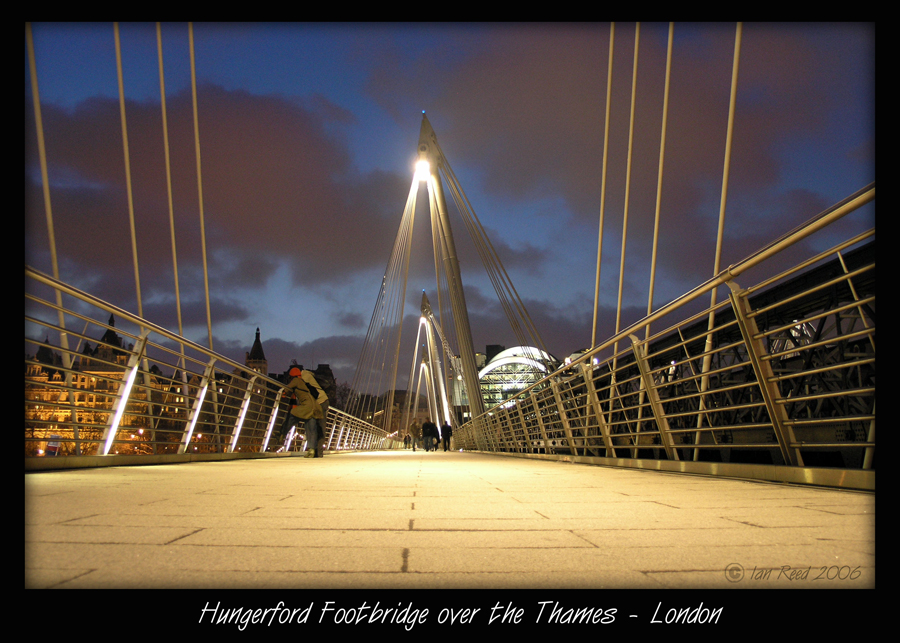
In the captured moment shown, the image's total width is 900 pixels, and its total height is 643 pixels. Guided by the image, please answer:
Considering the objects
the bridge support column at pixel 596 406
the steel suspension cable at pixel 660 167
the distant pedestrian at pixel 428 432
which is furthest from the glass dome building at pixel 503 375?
the bridge support column at pixel 596 406

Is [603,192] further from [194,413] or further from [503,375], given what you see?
[503,375]

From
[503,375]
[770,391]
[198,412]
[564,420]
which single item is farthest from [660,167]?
[503,375]

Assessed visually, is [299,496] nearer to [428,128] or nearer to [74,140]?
[74,140]

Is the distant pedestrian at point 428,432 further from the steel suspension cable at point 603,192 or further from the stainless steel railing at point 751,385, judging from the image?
the steel suspension cable at point 603,192

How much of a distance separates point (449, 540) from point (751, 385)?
237 cm

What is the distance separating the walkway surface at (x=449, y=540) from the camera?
1.35m

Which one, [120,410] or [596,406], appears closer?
[120,410]

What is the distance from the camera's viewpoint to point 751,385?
344 centimetres

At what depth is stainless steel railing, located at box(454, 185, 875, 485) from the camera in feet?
10.2
